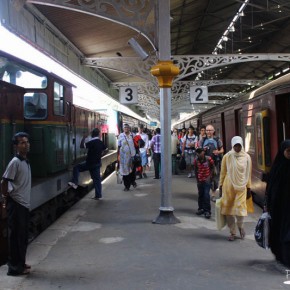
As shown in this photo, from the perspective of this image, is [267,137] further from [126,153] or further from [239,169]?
[126,153]

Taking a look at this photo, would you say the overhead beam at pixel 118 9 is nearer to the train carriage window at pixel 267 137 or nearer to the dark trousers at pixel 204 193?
the train carriage window at pixel 267 137

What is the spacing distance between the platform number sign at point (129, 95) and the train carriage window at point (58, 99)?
30.2 feet

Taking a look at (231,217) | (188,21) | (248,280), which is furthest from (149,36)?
(188,21)

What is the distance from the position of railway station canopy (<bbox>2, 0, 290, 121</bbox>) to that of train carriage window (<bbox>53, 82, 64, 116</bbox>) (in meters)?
1.50

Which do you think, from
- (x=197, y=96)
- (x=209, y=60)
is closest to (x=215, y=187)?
(x=209, y=60)

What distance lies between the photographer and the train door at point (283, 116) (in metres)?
7.61

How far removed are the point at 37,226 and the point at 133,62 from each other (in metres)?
9.59

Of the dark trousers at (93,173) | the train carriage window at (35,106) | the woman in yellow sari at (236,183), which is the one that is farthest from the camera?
the dark trousers at (93,173)

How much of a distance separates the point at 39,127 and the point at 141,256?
324 cm

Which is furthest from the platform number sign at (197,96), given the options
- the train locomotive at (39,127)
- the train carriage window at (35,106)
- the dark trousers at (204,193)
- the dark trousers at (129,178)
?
the train carriage window at (35,106)

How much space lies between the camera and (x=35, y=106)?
7.64m

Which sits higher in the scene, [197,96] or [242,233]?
[197,96]

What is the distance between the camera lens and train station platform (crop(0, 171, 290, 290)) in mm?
4656

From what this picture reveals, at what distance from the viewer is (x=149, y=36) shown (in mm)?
8352
